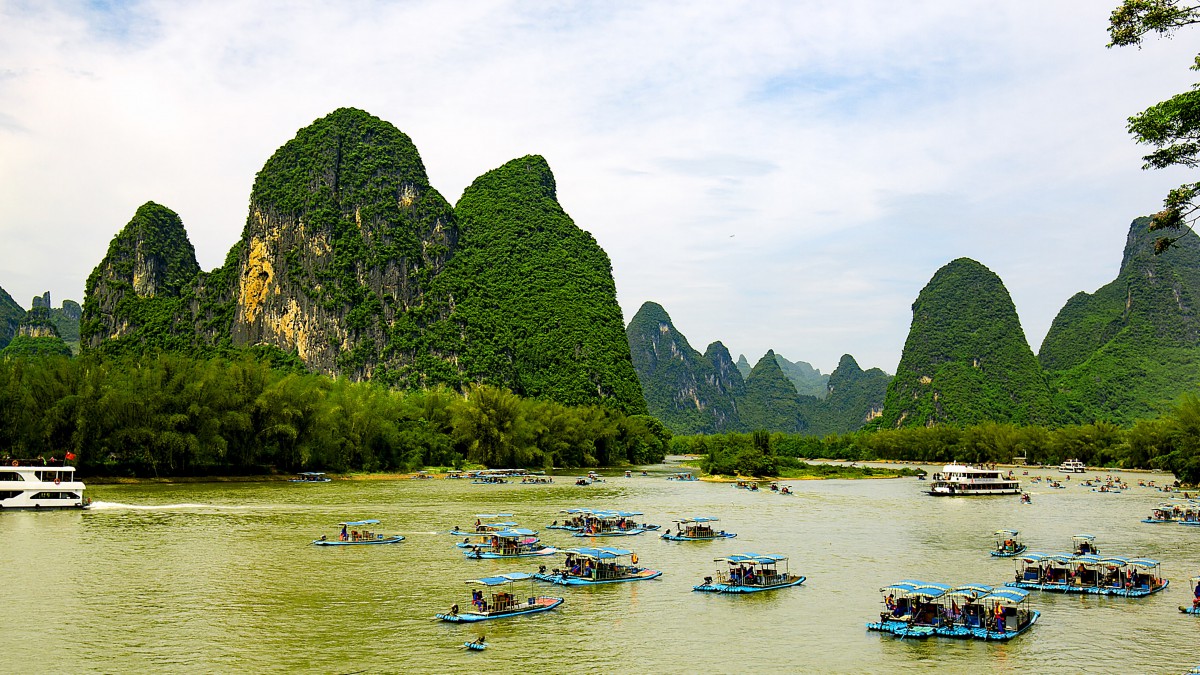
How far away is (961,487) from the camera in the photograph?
74.2 m

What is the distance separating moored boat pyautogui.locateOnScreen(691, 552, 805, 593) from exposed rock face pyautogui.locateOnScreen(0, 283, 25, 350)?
6836 inches

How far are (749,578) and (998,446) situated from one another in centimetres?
10125

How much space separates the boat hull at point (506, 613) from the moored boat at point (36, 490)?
32.7m

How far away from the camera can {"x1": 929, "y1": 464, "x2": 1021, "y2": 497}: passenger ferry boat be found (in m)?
73.5

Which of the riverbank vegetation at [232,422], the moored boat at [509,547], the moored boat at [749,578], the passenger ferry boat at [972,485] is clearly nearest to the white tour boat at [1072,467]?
the passenger ferry boat at [972,485]

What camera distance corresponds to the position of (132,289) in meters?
144

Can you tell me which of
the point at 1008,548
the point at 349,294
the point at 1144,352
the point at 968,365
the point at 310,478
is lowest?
the point at 1008,548

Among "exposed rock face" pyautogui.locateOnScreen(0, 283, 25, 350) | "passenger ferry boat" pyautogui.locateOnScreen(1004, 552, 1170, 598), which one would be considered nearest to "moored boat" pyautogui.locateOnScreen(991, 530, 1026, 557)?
"passenger ferry boat" pyautogui.locateOnScreen(1004, 552, 1170, 598)

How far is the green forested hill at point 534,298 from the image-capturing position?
144750 mm

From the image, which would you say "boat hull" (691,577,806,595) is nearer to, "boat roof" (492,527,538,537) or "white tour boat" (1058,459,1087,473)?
"boat roof" (492,527,538,537)

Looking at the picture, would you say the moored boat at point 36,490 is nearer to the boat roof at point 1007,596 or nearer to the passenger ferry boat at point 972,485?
the boat roof at point 1007,596

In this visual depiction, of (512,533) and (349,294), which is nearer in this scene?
(512,533)

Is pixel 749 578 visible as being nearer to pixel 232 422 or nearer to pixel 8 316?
pixel 232 422

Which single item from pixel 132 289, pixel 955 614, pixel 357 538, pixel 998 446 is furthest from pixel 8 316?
pixel 955 614
